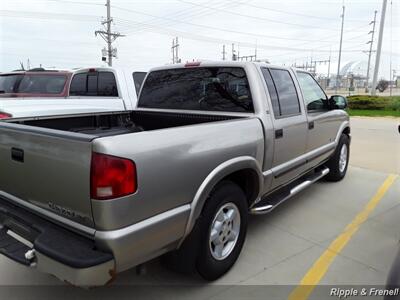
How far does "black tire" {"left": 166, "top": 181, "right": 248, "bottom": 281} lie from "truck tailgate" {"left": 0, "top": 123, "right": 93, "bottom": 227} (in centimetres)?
88

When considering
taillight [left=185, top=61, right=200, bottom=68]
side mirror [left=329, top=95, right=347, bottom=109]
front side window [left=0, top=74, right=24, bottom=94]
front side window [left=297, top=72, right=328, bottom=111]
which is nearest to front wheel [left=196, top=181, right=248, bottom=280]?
taillight [left=185, top=61, right=200, bottom=68]

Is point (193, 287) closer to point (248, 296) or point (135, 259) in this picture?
point (248, 296)

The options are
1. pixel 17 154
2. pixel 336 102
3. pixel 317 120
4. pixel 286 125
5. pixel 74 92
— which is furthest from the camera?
pixel 74 92

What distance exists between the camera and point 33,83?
866 centimetres

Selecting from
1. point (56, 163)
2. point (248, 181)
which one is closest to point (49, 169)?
point (56, 163)

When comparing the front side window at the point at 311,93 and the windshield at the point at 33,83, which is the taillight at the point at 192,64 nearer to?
the front side window at the point at 311,93

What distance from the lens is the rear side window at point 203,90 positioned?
3.77 metres

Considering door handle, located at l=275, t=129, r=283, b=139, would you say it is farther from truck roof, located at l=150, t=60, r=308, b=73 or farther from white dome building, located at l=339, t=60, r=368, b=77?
white dome building, located at l=339, t=60, r=368, b=77

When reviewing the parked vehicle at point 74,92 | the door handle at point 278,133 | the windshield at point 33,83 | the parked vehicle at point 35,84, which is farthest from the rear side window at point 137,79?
the door handle at point 278,133

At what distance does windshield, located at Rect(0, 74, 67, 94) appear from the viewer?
8305mm

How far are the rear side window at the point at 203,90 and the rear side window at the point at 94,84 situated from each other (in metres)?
2.70

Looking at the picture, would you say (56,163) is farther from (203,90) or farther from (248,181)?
(203,90)

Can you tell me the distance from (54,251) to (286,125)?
2.67 metres

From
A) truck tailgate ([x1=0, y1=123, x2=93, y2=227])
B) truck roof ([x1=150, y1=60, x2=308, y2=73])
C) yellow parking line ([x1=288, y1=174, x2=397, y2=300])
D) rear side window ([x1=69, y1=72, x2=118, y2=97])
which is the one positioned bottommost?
yellow parking line ([x1=288, y1=174, x2=397, y2=300])
